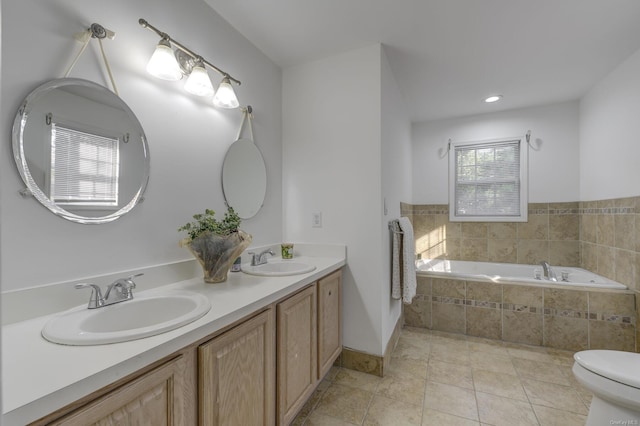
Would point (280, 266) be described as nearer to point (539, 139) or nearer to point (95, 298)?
point (95, 298)

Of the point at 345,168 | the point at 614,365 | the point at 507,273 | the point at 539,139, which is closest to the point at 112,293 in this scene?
the point at 345,168

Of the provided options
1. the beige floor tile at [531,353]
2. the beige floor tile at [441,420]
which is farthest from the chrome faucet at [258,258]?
the beige floor tile at [531,353]

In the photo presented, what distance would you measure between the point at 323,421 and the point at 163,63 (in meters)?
2.06

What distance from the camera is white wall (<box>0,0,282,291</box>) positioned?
0.97 metres

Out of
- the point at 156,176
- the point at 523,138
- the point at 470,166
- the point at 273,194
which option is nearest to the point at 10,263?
the point at 156,176

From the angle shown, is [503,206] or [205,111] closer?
[205,111]

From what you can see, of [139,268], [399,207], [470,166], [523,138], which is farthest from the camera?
[470,166]

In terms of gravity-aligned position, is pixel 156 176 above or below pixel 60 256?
above

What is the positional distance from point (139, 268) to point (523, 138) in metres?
3.91

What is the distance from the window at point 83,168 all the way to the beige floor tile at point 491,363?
104 inches

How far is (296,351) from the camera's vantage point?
1501 millimetres

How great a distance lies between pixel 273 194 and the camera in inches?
90.2

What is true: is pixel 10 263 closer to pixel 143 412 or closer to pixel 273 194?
pixel 143 412

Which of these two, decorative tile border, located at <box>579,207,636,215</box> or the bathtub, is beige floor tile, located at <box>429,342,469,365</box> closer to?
the bathtub
